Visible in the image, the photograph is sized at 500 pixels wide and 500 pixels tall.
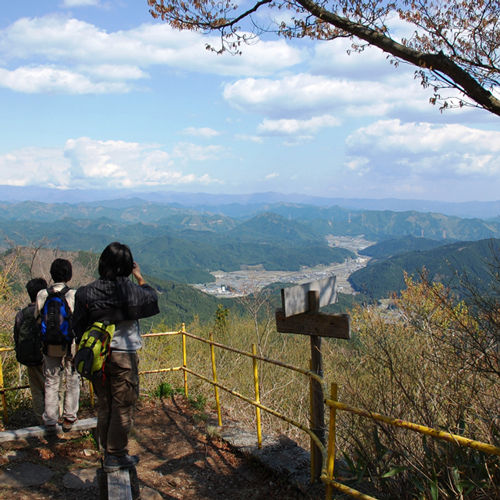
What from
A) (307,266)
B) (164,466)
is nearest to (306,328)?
(164,466)

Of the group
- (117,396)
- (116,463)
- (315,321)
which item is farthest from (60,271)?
(315,321)

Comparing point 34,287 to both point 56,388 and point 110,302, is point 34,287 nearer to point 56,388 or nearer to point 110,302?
point 56,388

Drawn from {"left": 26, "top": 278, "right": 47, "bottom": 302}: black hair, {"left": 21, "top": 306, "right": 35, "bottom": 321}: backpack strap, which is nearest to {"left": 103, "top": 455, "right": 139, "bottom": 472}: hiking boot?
{"left": 21, "top": 306, "right": 35, "bottom": 321}: backpack strap

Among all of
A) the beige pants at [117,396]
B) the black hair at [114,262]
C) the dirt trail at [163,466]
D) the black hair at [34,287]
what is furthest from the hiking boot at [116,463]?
the black hair at [34,287]

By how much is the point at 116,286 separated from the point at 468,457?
253 cm

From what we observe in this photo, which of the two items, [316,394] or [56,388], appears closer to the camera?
[316,394]

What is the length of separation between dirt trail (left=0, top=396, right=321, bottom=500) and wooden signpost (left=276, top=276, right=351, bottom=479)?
2.02ft

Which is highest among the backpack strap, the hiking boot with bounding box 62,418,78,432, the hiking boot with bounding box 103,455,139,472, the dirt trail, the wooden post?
the backpack strap

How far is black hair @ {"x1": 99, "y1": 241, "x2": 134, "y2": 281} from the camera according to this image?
9.97 feet

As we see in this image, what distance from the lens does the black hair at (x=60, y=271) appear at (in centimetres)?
404

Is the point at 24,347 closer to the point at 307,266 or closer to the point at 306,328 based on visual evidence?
the point at 306,328

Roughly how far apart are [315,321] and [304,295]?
22 centimetres

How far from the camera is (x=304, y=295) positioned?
3322 millimetres

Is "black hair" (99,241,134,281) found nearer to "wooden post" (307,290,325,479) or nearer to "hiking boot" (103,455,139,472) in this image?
"hiking boot" (103,455,139,472)
